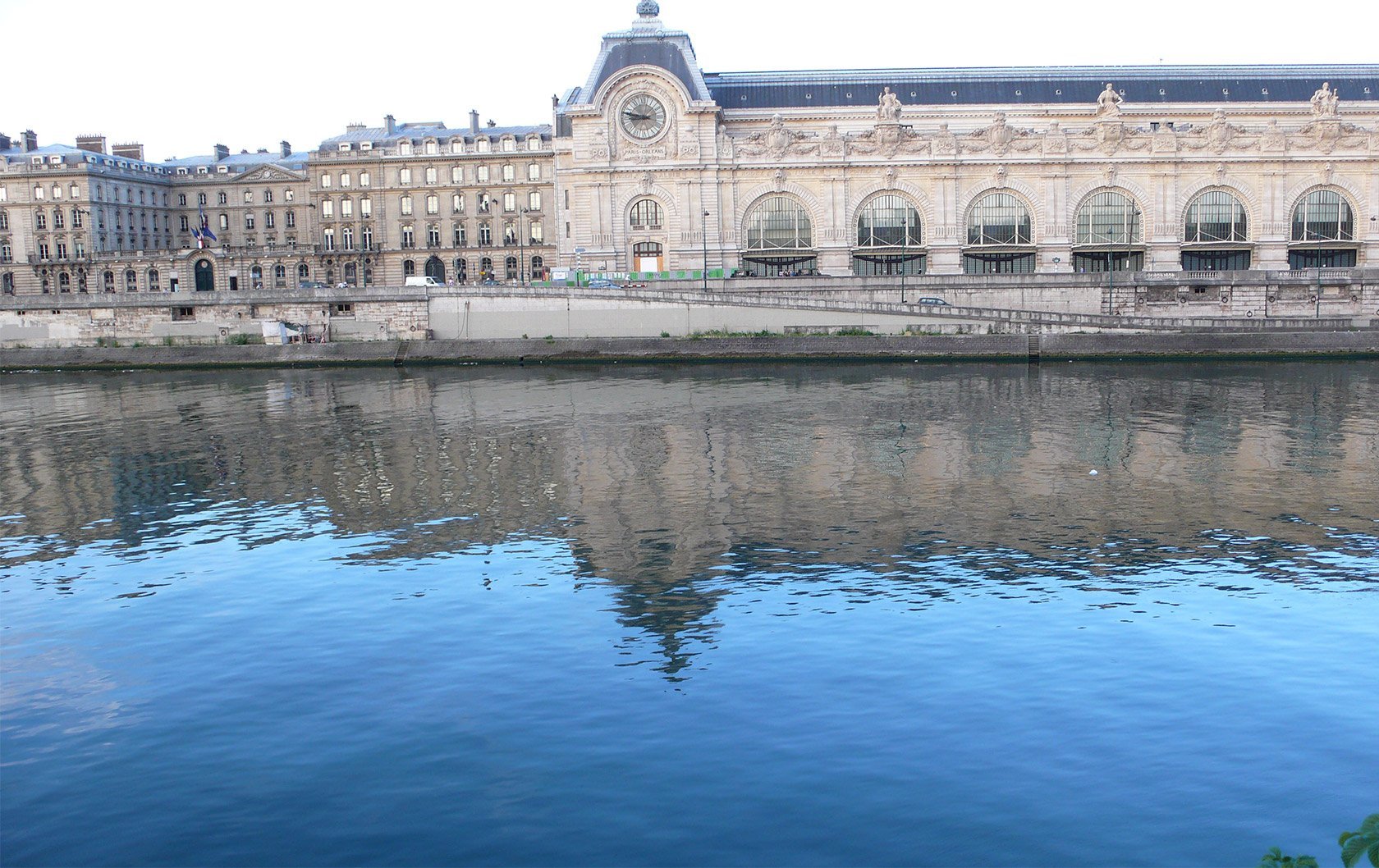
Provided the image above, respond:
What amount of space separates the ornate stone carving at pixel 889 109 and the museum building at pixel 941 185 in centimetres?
16

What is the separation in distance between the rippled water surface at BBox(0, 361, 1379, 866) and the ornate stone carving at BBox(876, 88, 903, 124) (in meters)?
52.8

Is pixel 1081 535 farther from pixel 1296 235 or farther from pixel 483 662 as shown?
pixel 1296 235

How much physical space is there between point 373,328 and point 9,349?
Answer: 2222 cm

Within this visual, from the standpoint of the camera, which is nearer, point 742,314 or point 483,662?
point 483,662

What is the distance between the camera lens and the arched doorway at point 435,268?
112250mm

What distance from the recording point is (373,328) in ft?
259

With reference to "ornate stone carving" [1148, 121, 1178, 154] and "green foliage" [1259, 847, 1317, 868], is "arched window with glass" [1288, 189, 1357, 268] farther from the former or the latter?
"green foliage" [1259, 847, 1317, 868]

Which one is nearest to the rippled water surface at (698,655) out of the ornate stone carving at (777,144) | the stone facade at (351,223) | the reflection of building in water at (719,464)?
the reflection of building in water at (719,464)

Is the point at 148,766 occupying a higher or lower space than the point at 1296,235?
lower

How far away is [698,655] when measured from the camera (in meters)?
18.3

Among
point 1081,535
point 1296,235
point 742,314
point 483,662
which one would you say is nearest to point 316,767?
Result: point 483,662

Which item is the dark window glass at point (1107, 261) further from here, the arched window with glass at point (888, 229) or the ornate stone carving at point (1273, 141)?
the arched window with glass at point (888, 229)

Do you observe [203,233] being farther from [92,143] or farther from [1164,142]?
[1164,142]

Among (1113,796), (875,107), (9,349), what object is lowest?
(1113,796)
